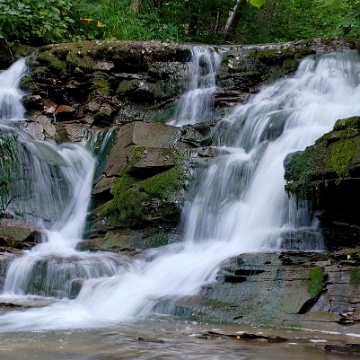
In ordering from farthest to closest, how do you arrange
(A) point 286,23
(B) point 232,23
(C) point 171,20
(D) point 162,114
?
1. (A) point 286,23
2. (B) point 232,23
3. (C) point 171,20
4. (D) point 162,114

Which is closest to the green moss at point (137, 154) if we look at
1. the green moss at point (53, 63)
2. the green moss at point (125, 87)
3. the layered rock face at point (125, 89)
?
the layered rock face at point (125, 89)

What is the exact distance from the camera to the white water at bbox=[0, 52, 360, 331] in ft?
15.6

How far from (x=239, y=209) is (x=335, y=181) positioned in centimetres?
178

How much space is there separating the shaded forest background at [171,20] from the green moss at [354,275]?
7203mm

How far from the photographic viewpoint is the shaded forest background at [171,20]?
11.9m

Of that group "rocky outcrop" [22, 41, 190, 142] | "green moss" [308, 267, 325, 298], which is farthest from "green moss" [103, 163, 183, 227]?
"rocky outcrop" [22, 41, 190, 142]

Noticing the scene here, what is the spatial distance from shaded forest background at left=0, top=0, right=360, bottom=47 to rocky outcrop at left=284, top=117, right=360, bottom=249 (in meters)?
5.68

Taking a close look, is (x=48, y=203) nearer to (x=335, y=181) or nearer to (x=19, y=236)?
(x=19, y=236)

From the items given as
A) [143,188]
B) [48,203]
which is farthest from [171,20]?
[143,188]

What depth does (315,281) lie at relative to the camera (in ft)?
13.8

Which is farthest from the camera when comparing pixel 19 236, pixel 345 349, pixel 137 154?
pixel 137 154

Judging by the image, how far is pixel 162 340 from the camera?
336 centimetres

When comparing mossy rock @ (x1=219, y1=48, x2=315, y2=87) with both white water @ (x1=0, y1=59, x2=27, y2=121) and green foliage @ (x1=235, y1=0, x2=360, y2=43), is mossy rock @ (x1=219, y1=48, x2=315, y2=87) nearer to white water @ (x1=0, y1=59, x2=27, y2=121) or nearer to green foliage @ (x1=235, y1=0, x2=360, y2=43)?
white water @ (x1=0, y1=59, x2=27, y2=121)

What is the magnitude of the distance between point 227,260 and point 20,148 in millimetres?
4487
